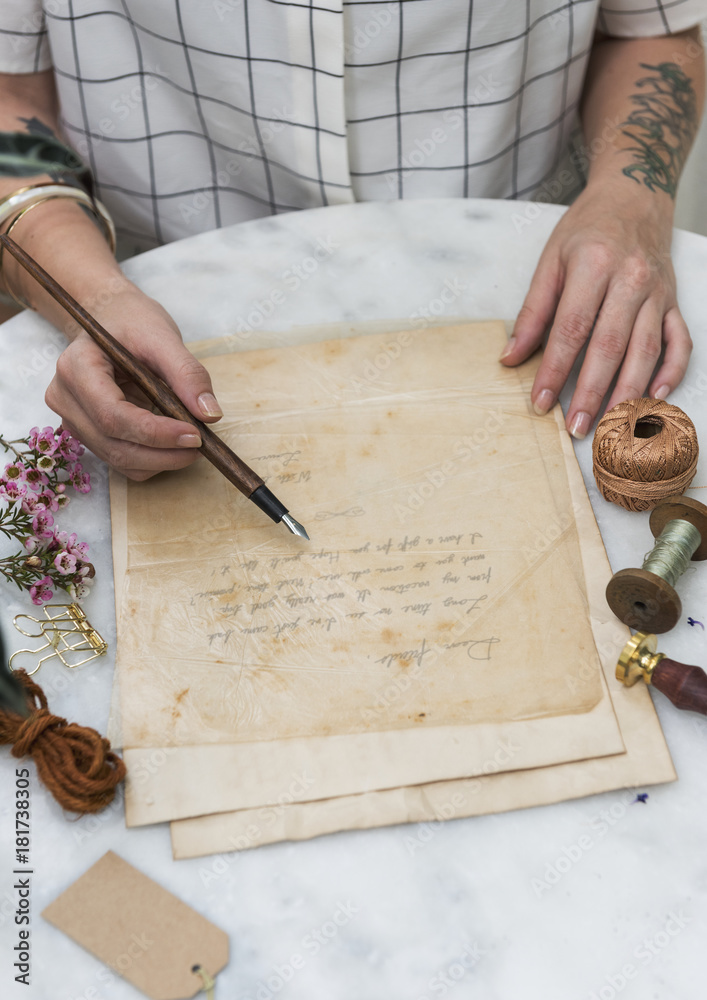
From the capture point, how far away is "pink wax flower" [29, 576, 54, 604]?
2.34 ft

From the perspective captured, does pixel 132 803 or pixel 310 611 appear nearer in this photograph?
pixel 132 803

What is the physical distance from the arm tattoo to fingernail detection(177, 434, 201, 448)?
711 mm

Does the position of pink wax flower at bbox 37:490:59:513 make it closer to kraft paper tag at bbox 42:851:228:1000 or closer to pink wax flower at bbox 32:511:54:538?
pink wax flower at bbox 32:511:54:538

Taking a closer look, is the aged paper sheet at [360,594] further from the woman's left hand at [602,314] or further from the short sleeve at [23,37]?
the short sleeve at [23,37]

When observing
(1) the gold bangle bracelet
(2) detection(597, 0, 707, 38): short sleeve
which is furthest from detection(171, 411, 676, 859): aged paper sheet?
(2) detection(597, 0, 707, 38): short sleeve

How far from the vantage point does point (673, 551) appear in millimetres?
691

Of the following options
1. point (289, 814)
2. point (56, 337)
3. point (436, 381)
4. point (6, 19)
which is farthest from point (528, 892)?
point (6, 19)

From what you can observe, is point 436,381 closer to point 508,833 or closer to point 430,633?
point 430,633

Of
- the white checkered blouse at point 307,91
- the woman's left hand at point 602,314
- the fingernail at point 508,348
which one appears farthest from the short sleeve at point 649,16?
the fingernail at point 508,348

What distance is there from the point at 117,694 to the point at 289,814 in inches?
7.4

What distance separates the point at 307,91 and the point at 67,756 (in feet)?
2.86

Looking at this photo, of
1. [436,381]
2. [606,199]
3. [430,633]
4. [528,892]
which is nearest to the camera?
Answer: [528,892]

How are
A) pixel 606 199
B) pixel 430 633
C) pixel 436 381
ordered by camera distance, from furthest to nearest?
pixel 606 199 → pixel 436 381 → pixel 430 633

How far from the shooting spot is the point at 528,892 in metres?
0.58
